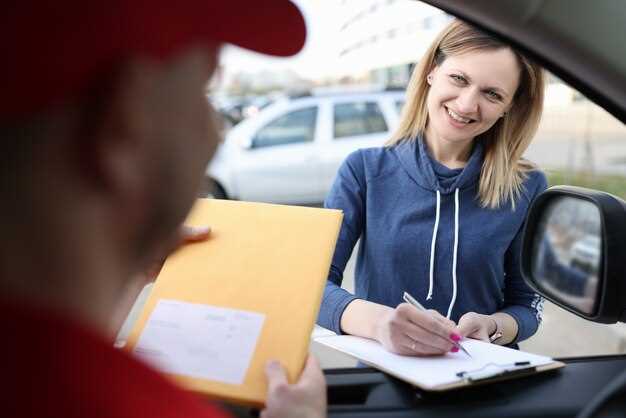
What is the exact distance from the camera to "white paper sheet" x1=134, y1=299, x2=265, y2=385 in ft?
3.34

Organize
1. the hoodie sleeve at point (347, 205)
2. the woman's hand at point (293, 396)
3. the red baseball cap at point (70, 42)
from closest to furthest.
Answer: the red baseball cap at point (70, 42) < the woman's hand at point (293, 396) < the hoodie sleeve at point (347, 205)

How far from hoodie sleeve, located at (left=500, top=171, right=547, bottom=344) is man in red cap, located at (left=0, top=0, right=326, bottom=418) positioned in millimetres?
1374

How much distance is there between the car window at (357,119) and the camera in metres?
6.82

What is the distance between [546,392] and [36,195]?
3.48ft

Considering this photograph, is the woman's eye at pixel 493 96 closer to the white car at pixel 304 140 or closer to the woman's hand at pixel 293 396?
the woman's hand at pixel 293 396

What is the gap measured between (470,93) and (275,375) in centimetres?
112

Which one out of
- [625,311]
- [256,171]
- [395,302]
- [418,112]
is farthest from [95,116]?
[256,171]

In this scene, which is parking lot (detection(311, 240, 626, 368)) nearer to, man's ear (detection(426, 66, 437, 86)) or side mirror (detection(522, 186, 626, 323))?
man's ear (detection(426, 66, 437, 86))

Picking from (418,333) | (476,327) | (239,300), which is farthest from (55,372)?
(476,327)

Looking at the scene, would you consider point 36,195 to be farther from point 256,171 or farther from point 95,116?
point 256,171

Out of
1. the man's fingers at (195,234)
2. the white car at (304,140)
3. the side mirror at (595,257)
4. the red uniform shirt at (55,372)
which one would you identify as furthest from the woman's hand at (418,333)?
the white car at (304,140)

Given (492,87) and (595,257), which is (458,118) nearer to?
(492,87)

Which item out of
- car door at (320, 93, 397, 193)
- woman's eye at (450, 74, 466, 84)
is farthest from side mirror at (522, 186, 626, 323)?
car door at (320, 93, 397, 193)

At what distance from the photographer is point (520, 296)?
183 cm
